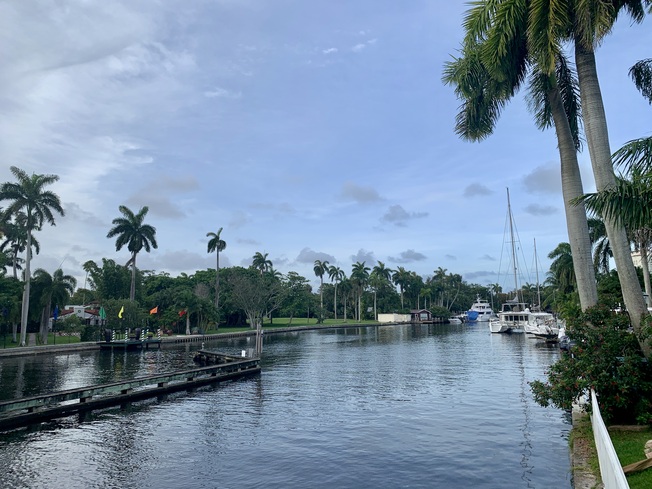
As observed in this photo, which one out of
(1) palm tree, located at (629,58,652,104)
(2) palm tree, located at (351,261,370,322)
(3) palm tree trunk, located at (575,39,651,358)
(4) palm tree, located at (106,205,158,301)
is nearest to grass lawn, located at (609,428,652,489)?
(3) palm tree trunk, located at (575,39,651,358)

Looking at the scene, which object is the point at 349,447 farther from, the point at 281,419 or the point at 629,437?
the point at 629,437

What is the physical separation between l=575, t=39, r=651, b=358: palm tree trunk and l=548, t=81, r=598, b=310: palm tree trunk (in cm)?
117

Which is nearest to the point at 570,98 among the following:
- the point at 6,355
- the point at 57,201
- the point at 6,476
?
the point at 6,476

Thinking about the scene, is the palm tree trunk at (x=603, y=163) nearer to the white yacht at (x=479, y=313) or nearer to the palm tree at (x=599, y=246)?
the palm tree at (x=599, y=246)

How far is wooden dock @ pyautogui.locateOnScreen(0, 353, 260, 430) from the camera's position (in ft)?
64.5

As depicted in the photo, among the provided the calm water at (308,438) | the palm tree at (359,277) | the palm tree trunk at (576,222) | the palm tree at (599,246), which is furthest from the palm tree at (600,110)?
the palm tree at (359,277)

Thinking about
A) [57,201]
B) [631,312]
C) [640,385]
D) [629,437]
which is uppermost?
[57,201]

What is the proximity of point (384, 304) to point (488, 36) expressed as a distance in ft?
464

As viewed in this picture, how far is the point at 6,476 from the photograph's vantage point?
44.9 ft

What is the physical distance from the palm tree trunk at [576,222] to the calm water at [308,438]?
Answer: 16.0 ft

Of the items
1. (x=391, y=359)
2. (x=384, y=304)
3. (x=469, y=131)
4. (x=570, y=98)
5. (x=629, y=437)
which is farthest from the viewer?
(x=384, y=304)

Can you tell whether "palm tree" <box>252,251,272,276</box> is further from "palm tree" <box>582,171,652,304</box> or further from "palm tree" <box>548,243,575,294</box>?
"palm tree" <box>582,171,652,304</box>

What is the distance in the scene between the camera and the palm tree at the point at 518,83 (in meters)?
15.0

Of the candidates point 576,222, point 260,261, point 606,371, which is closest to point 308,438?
point 606,371
